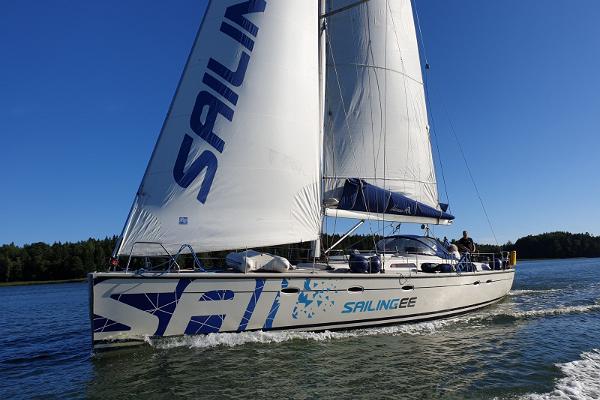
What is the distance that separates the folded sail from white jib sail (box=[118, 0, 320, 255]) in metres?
3.36

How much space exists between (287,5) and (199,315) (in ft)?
26.8

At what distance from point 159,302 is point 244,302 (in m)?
1.76

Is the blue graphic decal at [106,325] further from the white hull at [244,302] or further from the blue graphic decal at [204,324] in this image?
the blue graphic decal at [204,324]

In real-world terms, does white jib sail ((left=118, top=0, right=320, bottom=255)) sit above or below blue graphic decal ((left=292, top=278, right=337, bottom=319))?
above

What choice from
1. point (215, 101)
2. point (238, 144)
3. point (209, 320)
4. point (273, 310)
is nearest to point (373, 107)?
point (238, 144)

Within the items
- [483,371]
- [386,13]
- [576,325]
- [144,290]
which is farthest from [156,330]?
[386,13]

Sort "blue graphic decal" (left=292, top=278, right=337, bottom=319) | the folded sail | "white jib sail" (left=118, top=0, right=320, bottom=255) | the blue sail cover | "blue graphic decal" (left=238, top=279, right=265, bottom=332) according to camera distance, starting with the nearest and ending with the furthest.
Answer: "blue graphic decal" (left=238, top=279, right=265, bottom=332) → "white jib sail" (left=118, top=0, right=320, bottom=255) → "blue graphic decal" (left=292, top=278, right=337, bottom=319) → the blue sail cover → the folded sail

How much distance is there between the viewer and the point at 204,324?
935cm

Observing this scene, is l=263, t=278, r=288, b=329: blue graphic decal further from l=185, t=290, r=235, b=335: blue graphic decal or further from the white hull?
l=185, t=290, r=235, b=335: blue graphic decal

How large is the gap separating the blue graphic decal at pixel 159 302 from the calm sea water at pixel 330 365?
1.75 ft

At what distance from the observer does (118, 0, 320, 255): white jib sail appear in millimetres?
9820

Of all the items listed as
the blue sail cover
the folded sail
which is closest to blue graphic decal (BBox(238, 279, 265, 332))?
the blue sail cover

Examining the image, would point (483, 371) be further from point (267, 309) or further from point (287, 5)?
point (287, 5)

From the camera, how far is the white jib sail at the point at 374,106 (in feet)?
50.0
